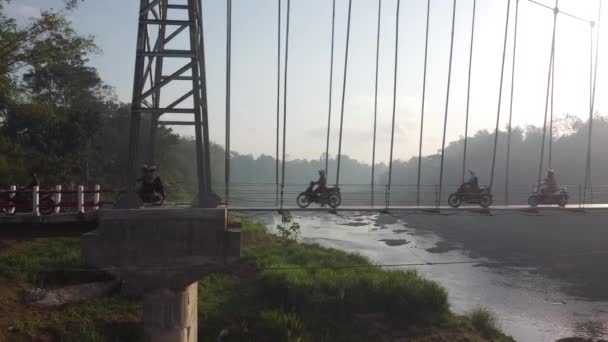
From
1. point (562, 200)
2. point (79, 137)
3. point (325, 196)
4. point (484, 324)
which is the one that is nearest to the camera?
point (325, 196)

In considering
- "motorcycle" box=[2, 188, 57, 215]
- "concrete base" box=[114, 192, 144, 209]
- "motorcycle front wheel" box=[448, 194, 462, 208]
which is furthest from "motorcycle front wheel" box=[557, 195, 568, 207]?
"motorcycle" box=[2, 188, 57, 215]

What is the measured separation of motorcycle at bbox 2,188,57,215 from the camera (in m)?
14.0

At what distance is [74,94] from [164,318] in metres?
36.8

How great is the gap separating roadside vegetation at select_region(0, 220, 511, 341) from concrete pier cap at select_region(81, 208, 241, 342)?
16.7 ft

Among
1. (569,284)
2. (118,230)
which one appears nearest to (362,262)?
(569,284)

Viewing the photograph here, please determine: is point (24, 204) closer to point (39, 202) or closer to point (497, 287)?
point (39, 202)

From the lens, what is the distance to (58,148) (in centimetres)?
3269

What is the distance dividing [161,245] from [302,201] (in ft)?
25.9

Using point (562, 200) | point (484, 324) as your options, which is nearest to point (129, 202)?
point (562, 200)

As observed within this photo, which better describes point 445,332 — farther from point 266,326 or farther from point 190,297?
point 190,297

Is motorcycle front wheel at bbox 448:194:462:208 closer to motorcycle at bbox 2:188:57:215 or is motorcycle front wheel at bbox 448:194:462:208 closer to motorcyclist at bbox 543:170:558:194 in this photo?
motorcyclist at bbox 543:170:558:194

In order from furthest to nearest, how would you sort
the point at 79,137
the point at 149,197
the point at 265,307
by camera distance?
the point at 79,137
the point at 265,307
the point at 149,197

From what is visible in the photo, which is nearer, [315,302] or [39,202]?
[39,202]

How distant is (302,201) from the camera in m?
17.8
